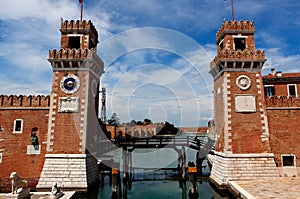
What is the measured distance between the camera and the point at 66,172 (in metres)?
16.0

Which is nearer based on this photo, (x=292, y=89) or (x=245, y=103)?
(x=245, y=103)

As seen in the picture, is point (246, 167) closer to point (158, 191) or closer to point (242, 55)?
point (158, 191)

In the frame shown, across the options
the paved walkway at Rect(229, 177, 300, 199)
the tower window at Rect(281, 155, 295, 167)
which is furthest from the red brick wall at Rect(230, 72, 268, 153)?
the paved walkway at Rect(229, 177, 300, 199)

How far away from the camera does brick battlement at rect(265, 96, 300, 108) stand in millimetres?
17875

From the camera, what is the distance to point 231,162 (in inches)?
648

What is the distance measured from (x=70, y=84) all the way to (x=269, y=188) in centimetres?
1568

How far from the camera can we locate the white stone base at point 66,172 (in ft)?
51.8

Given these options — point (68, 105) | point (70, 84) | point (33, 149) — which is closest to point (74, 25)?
point (70, 84)

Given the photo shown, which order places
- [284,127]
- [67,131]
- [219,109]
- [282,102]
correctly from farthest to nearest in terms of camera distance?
[219,109]
[282,102]
[284,127]
[67,131]

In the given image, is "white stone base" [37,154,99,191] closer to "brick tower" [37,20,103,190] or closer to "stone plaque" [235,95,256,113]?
A: "brick tower" [37,20,103,190]

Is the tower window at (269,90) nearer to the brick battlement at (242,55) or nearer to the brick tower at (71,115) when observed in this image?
the brick battlement at (242,55)

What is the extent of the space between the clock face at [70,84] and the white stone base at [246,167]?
41.6 ft

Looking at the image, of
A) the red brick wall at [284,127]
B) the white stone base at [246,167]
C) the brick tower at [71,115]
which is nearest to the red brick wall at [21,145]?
the brick tower at [71,115]

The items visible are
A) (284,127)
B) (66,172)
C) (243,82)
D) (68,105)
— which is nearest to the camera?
(66,172)
